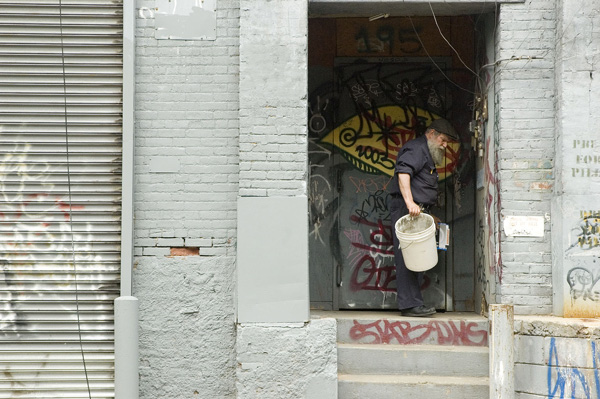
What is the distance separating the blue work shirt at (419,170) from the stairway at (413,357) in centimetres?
111

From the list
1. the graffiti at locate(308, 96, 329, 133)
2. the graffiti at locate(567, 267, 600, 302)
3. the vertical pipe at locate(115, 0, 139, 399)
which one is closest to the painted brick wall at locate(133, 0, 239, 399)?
the vertical pipe at locate(115, 0, 139, 399)

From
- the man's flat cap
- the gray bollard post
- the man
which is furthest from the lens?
the man's flat cap

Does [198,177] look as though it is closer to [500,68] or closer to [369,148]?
[369,148]

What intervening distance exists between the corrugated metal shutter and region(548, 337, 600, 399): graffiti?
11.7 feet

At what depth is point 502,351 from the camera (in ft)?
18.4

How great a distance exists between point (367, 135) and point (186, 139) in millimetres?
2120

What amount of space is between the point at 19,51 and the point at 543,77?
444cm

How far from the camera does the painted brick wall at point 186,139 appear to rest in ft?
21.4

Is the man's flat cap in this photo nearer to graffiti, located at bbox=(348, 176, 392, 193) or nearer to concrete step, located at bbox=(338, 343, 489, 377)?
graffiti, located at bbox=(348, 176, 392, 193)

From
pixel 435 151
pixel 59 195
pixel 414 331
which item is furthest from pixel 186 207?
pixel 435 151

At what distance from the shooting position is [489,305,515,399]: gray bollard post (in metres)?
5.59

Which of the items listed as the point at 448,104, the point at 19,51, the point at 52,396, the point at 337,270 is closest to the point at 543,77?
the point at 448,104

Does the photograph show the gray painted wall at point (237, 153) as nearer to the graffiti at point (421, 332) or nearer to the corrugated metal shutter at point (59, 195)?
the corrugated metal shutter at point (59, 195)

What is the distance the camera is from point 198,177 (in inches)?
257
